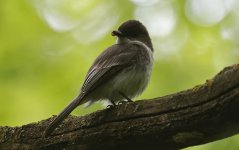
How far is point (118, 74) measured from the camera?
19.4 feet

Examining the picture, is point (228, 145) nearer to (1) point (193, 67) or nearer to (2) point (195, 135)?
(2) point (195, 135)

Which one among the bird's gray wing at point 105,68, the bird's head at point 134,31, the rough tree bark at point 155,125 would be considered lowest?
the rough tree bark at point 155,125

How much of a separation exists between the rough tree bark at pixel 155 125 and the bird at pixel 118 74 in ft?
1.51

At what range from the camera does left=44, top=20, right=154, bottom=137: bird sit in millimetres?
5659

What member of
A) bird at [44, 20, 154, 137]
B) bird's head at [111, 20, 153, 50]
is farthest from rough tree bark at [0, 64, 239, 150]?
bird's head at [111, 20, 153, 50]

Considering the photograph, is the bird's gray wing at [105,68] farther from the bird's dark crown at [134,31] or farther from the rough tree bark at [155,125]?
the bird's dark crown at [134,31]

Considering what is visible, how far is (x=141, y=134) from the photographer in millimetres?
4531

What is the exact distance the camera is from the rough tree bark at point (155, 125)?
4.06m

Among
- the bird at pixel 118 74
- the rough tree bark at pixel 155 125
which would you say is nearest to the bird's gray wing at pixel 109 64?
the bird at pixel 118 74

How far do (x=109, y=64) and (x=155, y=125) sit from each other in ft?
5.30

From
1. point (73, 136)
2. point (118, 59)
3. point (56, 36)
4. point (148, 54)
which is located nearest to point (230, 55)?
point (148, 54)

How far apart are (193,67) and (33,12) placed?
267 cm

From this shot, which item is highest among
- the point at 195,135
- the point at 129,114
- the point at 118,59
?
the point at 118,59

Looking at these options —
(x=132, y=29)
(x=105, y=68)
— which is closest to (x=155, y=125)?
(x=105, y=68)
